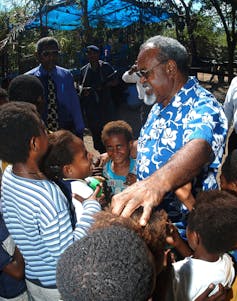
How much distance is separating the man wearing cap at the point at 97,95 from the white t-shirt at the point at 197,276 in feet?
12.8

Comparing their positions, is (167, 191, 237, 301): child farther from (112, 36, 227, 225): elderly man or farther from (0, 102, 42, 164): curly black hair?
(0, 102, 42, 164): curly black hair

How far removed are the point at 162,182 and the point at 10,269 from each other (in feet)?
3.36

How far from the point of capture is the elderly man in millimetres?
1928

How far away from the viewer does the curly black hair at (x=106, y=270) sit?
102 cm

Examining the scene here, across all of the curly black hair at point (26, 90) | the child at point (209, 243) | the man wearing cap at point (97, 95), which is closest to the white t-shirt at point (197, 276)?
the child at point (209, 243)

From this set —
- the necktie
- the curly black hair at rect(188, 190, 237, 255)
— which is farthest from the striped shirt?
the necktie

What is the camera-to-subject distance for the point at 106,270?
102 cm

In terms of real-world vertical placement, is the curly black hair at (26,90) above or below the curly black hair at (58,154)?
above

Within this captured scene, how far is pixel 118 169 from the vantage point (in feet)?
10.6

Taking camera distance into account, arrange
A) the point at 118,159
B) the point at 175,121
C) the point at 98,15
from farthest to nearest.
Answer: the point at 98,15 < the point at 118,159 < the point at 175,121

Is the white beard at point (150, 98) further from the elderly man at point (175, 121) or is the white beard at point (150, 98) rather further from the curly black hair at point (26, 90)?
the curly black hair at point (26, 90)

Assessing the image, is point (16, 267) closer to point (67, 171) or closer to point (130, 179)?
point (67, 171)

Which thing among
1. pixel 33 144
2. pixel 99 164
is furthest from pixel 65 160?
pixel 99 164

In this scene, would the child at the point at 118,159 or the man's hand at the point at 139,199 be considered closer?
the man's hand at the point at 139,199
